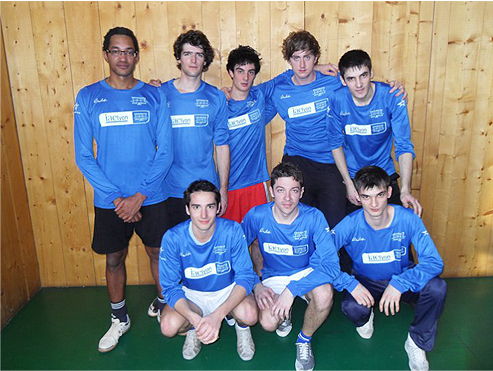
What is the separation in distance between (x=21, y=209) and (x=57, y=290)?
2.85 ft

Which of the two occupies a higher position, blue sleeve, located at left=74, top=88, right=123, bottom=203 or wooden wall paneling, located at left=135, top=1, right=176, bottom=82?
wooden wall paneling, located at left=135, top=1, right=176, bottom=82

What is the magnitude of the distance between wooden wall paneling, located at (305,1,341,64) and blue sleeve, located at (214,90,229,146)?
1.10 metres

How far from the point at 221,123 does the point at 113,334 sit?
1.80 meters

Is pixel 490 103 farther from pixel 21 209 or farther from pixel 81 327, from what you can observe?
pixel 21 209

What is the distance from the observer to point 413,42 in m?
3.79

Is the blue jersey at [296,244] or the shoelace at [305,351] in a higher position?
the blue jersey at [296,244]

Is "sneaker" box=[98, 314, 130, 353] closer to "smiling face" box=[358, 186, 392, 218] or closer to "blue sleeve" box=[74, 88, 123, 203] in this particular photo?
"blue sleeve" box=[74, 88, 123, 203]

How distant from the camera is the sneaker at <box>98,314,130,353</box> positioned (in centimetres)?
315

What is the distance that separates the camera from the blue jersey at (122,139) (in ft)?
9.75

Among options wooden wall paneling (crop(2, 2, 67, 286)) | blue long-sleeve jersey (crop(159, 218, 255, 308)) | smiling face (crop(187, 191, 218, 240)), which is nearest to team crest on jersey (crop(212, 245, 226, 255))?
blue long-sleeve jersey (crop(159, 218, 255, 308))

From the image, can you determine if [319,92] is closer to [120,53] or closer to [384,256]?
[384,256]

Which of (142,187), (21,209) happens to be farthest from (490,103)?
(21,209)

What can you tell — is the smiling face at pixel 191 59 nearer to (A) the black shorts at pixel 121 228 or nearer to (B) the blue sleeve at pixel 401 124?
(A) the black shorts at pixel 121 228

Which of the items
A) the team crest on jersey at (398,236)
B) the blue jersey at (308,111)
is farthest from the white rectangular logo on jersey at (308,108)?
the team crest on jersey at (398,236)
